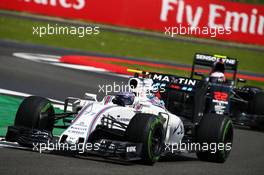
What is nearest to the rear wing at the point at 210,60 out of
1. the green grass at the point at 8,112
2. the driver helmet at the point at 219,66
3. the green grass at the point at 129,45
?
the driver helmet at the point at 219,66

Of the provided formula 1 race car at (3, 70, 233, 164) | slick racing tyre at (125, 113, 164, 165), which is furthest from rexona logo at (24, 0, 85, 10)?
slick racing tyre at (125, 113, 164, 165)

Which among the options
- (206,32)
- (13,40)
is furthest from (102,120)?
(206,32)

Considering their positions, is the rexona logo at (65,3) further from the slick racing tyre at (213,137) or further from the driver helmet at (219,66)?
the slick racing tyre at (213,137)

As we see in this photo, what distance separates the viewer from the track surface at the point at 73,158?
1026 centimetres

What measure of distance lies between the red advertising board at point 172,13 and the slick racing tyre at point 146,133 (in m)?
22.4

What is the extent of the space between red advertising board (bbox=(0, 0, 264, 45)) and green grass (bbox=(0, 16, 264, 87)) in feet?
2.11

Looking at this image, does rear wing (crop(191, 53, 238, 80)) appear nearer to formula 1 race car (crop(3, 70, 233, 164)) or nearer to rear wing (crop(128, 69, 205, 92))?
rear wing (crop(128, 69, 205, 92))

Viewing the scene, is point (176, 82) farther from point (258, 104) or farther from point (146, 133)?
point (258, 104)

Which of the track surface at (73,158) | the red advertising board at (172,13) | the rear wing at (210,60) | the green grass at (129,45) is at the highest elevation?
the red advertising board at (172,13)

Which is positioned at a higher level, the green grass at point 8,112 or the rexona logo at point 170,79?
the rexona logo at point 170,79

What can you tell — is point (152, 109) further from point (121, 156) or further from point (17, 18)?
point (17, 18)

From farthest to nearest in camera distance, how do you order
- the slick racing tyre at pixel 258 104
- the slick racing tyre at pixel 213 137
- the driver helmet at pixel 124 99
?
the slick racing tyre at pixel 258 104 < the slick racing tyre at pixel 213 137 < the driver helmet at pixel 124 99

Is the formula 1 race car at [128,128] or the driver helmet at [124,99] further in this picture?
the driver helmet at [124,99]

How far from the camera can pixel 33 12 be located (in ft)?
116
